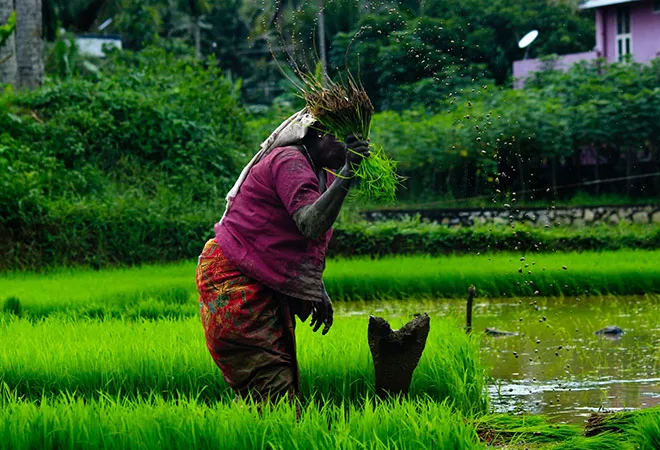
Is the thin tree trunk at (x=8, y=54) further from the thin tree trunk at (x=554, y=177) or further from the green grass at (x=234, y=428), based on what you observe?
the green grass at (x=234, y=428)

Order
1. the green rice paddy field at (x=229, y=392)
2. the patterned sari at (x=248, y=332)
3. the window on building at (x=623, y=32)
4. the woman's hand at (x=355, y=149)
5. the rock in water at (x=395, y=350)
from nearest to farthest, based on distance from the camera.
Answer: the green rice paddy field at (x=229, y=392), the woman's hand at (x=355, y=149), the patterned sari at (x=248, y=332), the rock in water at (x=395, y=350), the window on building at (x=623, y=32)

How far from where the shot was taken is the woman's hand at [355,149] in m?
3.98

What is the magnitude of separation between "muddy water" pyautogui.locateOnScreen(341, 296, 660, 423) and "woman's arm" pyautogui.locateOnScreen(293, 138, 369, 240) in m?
1.89

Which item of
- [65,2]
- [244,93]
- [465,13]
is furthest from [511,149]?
[244,93]

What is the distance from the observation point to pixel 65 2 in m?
33.6

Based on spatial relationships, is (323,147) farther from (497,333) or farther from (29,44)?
(29,44)

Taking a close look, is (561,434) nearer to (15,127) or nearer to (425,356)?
(425,356)

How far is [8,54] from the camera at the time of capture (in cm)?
1540

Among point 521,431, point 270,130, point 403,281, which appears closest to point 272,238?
point 521,431

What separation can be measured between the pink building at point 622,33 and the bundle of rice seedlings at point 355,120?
18.9 meters

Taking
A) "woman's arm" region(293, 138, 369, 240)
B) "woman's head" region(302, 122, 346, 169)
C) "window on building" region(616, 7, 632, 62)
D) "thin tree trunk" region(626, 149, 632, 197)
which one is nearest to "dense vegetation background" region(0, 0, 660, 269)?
"thin tree trunk" region(626, 149, 632, 197)

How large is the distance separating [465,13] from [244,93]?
1794 cm

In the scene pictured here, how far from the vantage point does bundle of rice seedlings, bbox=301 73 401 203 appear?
13.2 feet

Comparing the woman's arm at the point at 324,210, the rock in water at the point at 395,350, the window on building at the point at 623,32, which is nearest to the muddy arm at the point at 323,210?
the woman's arm at the point at 324,210
